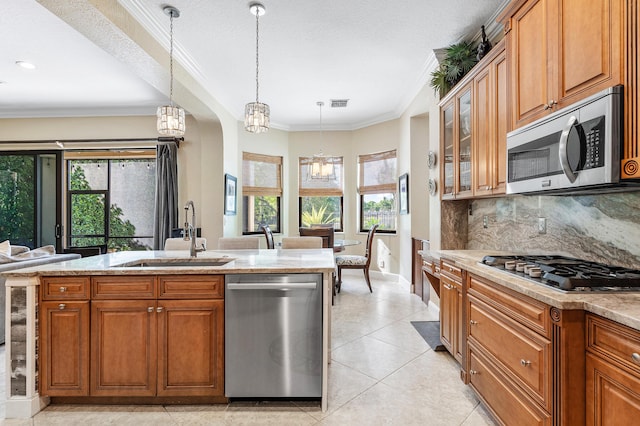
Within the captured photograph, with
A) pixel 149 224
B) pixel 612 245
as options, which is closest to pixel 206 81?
pixel 149 224

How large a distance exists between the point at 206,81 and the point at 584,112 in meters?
4.04

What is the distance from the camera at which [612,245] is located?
1776 millimetres

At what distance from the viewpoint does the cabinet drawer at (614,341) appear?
105cm

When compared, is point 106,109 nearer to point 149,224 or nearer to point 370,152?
point 149,224

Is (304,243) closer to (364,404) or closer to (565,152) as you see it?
(364,404)

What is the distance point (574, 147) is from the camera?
1.51 m

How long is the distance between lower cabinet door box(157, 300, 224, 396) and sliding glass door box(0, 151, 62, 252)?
186 inches

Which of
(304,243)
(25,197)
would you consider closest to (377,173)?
(304,243)

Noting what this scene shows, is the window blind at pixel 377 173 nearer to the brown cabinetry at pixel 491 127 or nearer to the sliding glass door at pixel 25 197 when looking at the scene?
the brown cabinetry at pixel 491 127

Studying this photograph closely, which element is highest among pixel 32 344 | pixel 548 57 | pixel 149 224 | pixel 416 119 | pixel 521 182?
pixel 416 119

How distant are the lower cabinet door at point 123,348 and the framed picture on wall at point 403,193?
3992 millimetres

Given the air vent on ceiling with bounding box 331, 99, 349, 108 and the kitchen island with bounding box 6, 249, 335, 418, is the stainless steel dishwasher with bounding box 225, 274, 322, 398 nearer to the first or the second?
the kitchen island with bounding box 6, 249, 335, 418

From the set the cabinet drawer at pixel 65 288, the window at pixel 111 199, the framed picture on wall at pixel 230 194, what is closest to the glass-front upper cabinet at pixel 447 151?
the cabinet drawer at pixel 65 288

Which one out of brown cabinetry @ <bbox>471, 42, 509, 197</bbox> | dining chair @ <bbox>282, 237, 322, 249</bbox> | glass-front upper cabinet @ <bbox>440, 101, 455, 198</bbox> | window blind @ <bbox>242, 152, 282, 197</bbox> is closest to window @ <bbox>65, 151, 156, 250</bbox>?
window blind @ <bbox>242, 152, 282, 197</bbox>
